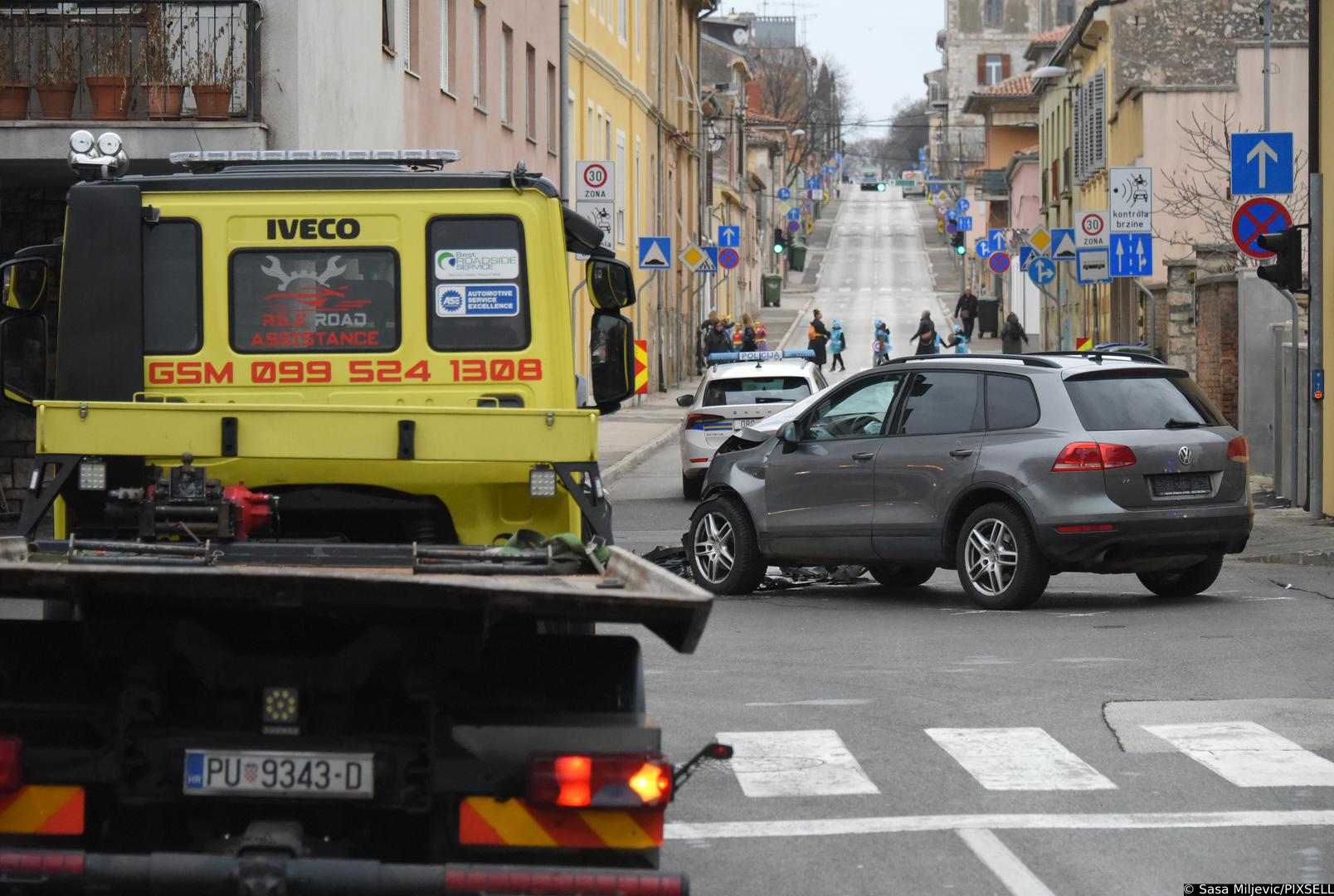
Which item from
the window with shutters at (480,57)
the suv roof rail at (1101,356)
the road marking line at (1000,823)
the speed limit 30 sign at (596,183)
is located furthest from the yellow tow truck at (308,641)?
the window with shutters at (480,57)

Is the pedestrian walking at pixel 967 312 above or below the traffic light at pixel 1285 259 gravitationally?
above

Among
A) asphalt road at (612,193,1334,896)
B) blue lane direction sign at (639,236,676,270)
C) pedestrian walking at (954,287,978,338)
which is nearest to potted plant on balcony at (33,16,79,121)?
asphalt road at (612,193,1334,896)

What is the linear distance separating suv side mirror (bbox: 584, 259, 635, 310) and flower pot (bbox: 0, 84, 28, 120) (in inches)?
442

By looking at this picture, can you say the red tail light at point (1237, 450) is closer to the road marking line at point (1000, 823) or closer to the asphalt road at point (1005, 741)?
the asphalt road at point (1005, 741)

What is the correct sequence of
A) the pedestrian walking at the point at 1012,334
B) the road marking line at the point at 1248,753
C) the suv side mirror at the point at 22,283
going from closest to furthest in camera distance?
the road marking line at the point at 1248,753 < the suv side mirror at the point at 22,283 < the pedestrian walking at the point at 1012,334

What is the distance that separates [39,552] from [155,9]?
46.4 feet

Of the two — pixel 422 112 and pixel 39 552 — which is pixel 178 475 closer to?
pixel 39 552

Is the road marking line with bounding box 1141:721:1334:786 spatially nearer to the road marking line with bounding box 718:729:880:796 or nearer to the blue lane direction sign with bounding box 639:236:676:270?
the road marking line with bounding box 718:729:880:796

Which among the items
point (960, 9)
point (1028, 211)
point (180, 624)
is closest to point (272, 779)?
point (180, 624)

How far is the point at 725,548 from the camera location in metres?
14.8

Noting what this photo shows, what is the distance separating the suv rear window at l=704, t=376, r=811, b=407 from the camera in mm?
23984

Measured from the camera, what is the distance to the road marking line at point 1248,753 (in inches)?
313

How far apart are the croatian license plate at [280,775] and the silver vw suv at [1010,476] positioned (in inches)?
335

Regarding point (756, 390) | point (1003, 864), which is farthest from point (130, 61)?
point (1003, 864)
